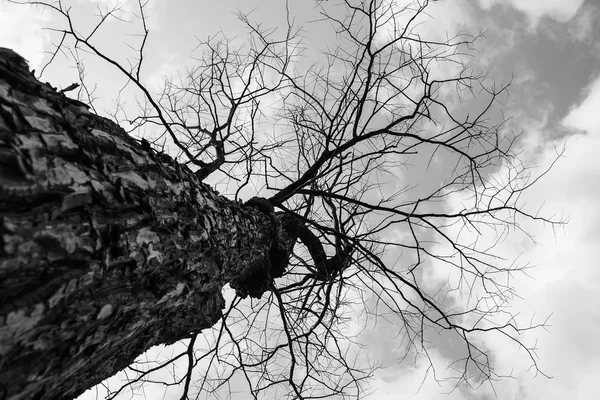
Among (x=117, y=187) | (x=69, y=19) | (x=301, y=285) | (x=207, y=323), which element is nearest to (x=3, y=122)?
(x=117, y=187)

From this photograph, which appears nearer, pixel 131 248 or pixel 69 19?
pixel 131 248

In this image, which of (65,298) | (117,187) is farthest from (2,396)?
(117,187)

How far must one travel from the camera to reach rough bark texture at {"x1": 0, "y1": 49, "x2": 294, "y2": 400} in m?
0.83

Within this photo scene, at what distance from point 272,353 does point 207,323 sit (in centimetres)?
117

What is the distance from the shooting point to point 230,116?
12.5 ft

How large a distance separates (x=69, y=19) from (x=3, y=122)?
2243mm

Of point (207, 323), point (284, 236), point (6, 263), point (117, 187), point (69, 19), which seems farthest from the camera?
point (284, 236)

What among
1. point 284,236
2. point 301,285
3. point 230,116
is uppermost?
point 230,116

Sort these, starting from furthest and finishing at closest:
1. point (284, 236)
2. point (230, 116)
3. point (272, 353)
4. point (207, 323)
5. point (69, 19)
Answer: point (230, 116), point (284, 236), point (272, 353), point (69, 19), point (207, 323)

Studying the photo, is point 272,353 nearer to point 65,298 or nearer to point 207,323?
point 207,323

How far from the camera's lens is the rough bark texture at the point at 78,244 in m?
0.83

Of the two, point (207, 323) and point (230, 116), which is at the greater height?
point (230, 116)

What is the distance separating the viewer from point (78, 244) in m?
0.97

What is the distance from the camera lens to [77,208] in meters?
0.99
